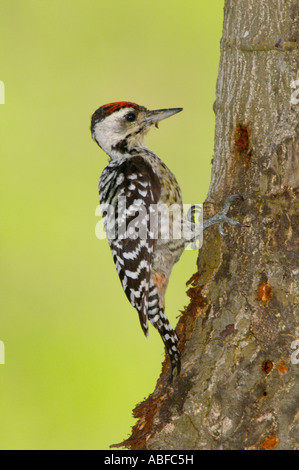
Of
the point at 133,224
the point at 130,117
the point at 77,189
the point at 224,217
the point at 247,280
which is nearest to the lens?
the point at 247,280

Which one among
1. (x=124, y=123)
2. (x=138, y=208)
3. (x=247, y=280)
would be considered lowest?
(x=247, y=280)

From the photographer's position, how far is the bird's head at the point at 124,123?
5008 millimetres

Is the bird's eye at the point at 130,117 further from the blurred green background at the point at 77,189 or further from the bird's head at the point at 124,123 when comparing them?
the blurred green background at the point at 77,189

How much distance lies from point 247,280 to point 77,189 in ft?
14.8

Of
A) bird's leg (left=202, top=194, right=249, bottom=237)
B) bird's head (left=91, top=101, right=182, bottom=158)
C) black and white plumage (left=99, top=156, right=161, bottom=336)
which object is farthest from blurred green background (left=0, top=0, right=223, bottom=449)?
bird's leg (left=202, top=194, right=249, bottom=237)

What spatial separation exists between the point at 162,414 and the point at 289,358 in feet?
2.58

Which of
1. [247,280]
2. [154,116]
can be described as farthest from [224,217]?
[154,116]

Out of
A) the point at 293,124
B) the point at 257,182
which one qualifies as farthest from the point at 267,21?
the point at 257,182

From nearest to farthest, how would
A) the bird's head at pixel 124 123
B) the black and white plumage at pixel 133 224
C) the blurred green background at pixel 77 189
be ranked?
the black and white plumage at pixel 133 224 < the bird's head at pixel 124 123 < the blurred green background at pixel 77 189

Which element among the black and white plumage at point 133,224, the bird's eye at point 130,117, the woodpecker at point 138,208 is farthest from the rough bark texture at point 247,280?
the bird's eye at point 130,117

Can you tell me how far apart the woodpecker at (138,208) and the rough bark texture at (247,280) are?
28 centimetres

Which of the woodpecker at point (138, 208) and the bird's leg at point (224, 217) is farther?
the woodpecker at point (138, 208)

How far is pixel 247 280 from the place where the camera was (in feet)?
12.2

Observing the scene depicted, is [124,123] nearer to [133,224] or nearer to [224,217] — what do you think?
[133,224]
